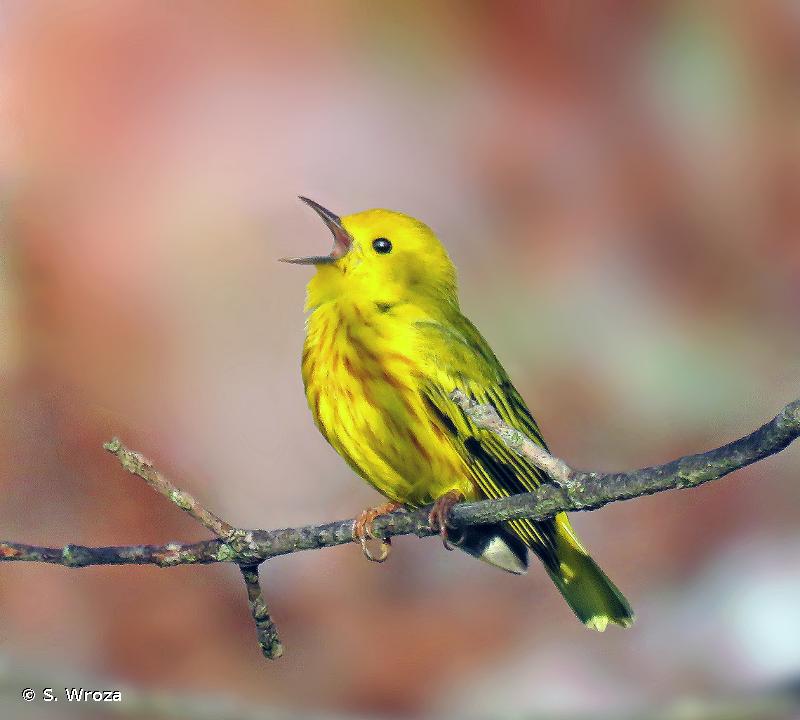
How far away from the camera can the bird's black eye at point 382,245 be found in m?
2.71

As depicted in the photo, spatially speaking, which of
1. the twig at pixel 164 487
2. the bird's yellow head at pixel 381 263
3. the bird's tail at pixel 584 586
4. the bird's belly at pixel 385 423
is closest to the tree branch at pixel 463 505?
the twig at pixel 164 487

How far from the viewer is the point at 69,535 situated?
2191 millimetres

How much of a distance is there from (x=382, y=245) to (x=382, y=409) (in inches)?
21.3

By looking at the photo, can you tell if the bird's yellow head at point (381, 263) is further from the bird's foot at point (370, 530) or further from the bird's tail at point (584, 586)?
the bird's tail at point (584, 586)

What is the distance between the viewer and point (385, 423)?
2346 mm

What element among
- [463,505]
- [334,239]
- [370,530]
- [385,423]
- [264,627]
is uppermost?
[334,239]

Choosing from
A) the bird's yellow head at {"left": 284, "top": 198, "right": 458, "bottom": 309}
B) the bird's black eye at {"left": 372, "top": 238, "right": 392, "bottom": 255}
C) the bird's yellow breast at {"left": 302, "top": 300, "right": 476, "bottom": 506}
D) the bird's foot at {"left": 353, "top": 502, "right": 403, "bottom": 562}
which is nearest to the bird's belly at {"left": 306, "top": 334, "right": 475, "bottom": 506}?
the bird's yellow breast at {"left": 302, "top": 300, "right": 476, "bottom": 506}

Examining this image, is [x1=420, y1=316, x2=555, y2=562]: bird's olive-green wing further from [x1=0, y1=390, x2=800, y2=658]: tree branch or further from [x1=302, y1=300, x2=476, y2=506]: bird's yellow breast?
[x1=0, y1=390, x2=800, y2=658]: tree branch

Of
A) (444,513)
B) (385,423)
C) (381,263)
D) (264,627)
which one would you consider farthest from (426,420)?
(264,627)

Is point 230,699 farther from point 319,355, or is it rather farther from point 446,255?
point 446,255

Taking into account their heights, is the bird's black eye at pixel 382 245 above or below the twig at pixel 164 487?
above

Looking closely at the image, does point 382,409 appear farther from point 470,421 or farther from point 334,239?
point 334,239

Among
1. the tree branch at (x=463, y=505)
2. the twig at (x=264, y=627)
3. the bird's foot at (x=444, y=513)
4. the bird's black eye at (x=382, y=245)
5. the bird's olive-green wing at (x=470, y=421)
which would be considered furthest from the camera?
the bird's black eye at (x=382, y=245)

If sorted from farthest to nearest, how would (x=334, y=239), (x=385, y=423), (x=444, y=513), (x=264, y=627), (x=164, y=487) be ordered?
(x=334, y=239)
(x=385, y=423)
(x=444, y=513)
(x=264, y=627)
(x=164, y=487)
